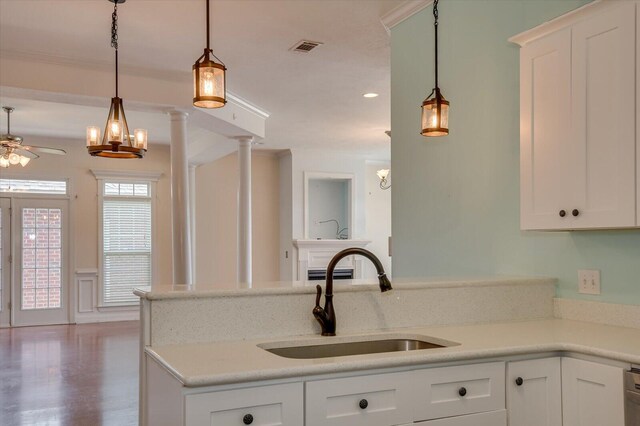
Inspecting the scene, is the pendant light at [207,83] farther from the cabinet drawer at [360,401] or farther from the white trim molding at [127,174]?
the white trim molding at [127,174]

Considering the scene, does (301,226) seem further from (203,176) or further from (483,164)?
(483,164)

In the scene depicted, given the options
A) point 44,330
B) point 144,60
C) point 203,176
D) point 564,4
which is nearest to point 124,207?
point 203,176

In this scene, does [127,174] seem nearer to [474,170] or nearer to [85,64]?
[85,64]

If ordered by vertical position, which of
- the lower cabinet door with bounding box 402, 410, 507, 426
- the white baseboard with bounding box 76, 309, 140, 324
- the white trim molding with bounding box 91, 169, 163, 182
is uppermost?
the white trim molding with bounding box 91, 169, 163, 182

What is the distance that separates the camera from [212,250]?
33.5 feet

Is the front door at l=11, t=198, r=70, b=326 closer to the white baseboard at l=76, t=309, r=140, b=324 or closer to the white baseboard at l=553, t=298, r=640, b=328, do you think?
the white baseboard at l=76, t=309, r=140, b=324

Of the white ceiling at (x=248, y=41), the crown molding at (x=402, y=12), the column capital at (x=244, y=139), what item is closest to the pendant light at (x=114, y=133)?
the white ceiling at (x=248, y=41)

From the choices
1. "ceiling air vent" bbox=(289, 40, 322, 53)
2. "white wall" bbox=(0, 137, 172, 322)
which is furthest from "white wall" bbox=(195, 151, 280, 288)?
"ceiling air vent" bbox=(289, 40, 322, 53)

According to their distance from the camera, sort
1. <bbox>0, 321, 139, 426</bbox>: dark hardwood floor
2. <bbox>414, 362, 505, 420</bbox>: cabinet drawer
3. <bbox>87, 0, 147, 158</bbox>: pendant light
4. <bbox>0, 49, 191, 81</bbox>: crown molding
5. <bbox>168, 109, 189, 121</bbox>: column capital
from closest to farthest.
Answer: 1. <bbox>414, 362, 505, 420</bbox>: cabinet drawer
2. <bbox>87, 0, 147, 158</bbox>: pendant light
3. <bbox>0, 321, 139, 426</bbox>: dark hardwood floor
4. <bbox>0, 49, 191, 81</bbox>: crown molding
5. <bbox>168, 109, 189, 121</bbox>: column capital

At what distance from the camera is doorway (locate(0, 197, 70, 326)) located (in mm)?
8961

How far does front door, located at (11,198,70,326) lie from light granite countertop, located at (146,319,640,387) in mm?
8031

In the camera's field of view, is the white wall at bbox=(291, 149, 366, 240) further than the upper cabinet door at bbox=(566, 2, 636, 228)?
Yes

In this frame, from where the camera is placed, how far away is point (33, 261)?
9.15 m

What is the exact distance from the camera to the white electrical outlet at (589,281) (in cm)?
273
